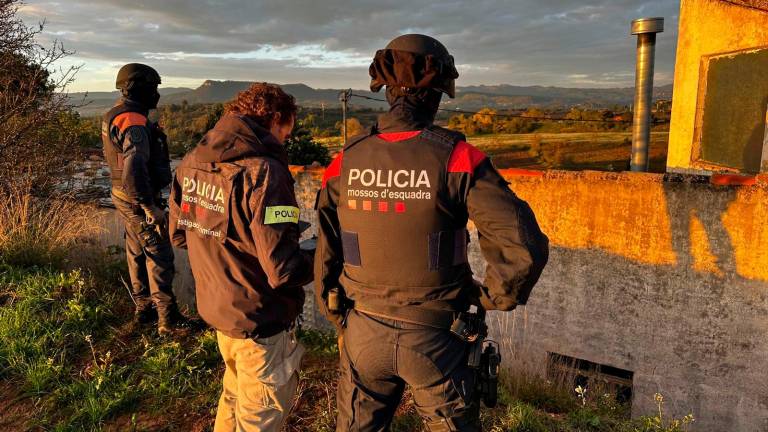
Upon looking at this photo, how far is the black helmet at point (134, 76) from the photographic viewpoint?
12.8 ft

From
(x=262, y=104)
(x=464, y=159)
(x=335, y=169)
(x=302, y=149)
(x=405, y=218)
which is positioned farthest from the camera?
(x=302, y=149)

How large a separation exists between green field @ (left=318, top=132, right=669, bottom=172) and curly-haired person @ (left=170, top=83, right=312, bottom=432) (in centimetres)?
2712

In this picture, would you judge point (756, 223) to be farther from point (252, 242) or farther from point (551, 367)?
Answer: point (252, 242)

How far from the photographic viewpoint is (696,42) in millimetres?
7996

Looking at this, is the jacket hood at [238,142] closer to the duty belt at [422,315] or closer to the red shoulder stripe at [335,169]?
the red shoulder stripe at [335,169]

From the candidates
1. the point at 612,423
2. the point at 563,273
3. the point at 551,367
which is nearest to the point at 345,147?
the point at 612,423

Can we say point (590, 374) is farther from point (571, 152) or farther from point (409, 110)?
point (571, 152)

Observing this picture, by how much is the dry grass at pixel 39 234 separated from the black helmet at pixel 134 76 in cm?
269

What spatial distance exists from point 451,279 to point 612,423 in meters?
2.02

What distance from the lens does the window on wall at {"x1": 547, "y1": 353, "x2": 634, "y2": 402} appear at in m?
5.61

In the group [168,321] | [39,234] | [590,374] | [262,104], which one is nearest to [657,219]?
[590,374]

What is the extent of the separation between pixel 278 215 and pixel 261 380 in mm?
784

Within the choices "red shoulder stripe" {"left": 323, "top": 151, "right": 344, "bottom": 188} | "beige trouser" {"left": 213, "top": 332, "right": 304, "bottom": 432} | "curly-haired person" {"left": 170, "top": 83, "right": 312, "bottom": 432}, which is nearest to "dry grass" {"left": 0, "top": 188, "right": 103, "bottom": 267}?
"curly-haired person" {"left": 170, "top": 83, "right": 312, "bottom": 432}

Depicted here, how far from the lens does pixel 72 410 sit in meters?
3.26
